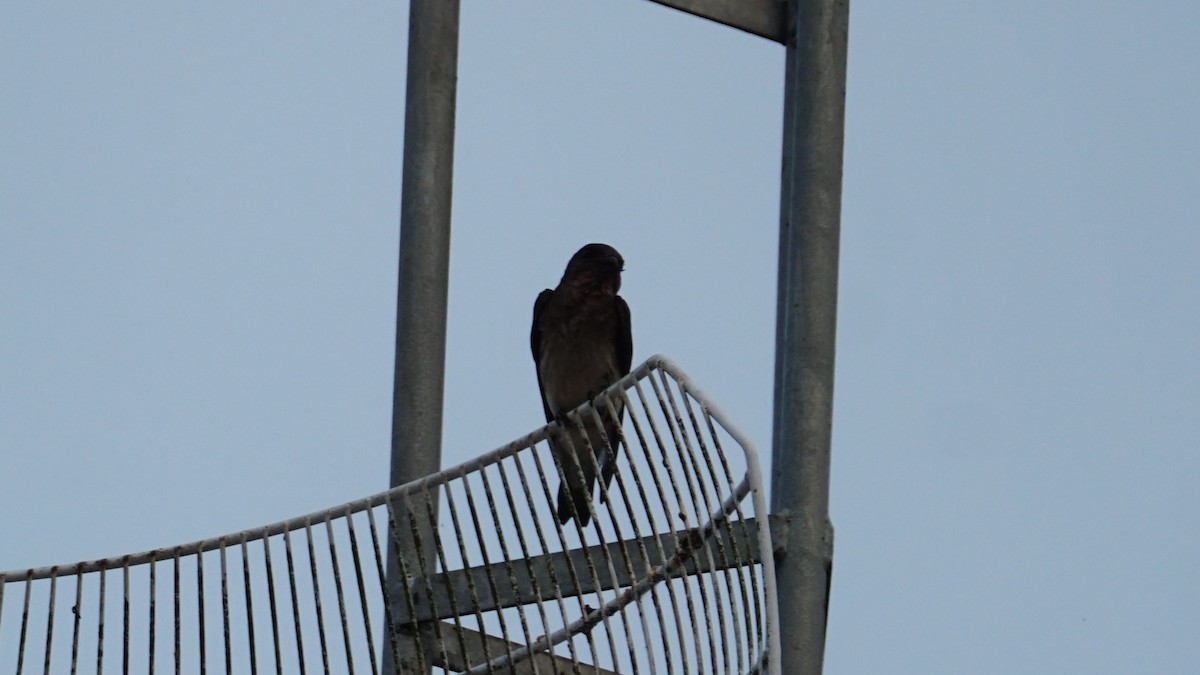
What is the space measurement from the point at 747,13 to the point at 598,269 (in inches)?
57.8

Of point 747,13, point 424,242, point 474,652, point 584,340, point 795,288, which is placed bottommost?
point 474,652

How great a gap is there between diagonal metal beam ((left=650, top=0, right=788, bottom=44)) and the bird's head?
1.34 meters

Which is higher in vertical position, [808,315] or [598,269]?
[598,269]

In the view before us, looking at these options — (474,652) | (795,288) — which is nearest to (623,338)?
(795,288)

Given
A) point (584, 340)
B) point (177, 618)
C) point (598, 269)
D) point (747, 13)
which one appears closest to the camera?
point (177, 618)

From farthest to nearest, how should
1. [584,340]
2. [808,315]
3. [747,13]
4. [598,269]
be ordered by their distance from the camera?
1. [598,269]
2. [584,340]
3. [747,13]
4. [808,315]

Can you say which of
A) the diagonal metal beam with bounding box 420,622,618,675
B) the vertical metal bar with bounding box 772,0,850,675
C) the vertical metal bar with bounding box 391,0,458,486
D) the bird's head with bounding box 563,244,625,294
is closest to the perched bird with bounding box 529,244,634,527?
the bird's head with bounding box 563,244,625,294

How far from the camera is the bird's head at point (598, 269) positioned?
8.15 meters

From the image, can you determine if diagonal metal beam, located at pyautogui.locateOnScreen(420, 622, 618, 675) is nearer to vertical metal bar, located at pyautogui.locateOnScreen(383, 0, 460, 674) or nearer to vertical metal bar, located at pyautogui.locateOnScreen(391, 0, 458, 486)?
vertical metal bar, located at pyautogui.locateOnScreen(383, 0, 460, 674)

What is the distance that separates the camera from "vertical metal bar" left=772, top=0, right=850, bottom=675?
20.5ft

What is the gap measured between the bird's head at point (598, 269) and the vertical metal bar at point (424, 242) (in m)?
A: 1.53

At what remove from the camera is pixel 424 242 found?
21.6 ft

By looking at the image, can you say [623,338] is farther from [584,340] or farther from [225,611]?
[225,611]

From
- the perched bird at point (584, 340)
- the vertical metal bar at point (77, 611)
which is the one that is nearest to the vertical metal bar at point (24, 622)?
the vertical metal bar at point (77, 611)
